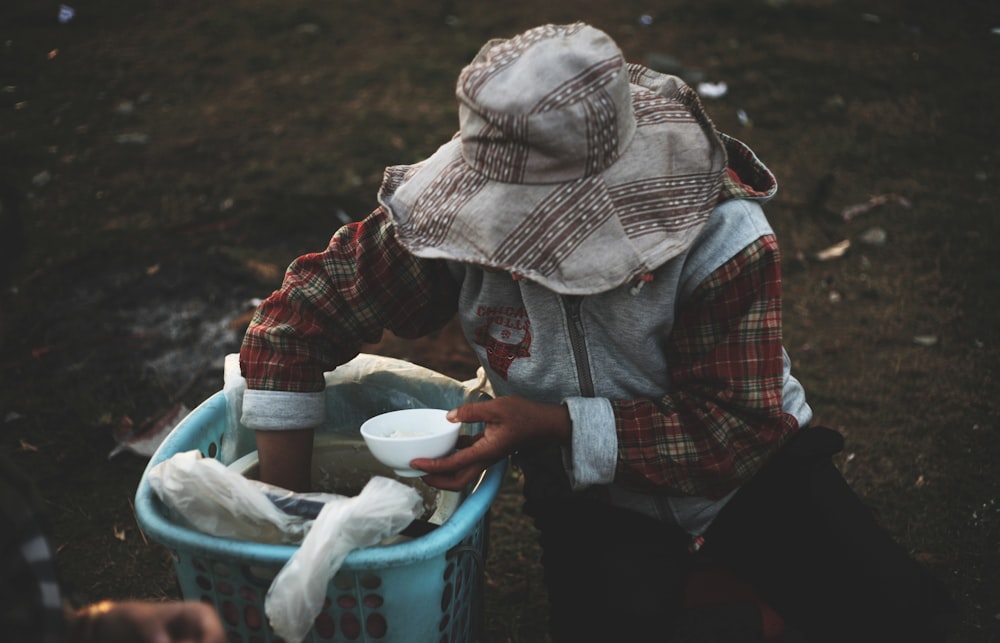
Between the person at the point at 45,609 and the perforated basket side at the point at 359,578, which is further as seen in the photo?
the perforated basket side at the point at 359,578

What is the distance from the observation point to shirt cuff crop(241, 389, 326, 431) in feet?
4.96

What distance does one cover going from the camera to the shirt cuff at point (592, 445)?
1.35 meters

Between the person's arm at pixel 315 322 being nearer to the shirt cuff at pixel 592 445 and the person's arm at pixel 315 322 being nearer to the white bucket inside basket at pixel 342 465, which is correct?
Result: the white bucket inside basket at pixel 342 465

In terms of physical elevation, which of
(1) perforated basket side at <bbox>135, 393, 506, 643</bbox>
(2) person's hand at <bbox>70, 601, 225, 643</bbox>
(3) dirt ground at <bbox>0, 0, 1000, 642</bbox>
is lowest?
(3) dirt ground at <bbox>0, 0, 1000, 642</bbox>

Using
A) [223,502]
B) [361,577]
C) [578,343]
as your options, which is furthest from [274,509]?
[578,343]

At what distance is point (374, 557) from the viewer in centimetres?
122

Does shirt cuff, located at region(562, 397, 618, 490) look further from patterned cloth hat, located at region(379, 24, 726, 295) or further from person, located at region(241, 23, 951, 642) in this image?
patterned cloth hat, located at region(379, 24, 726, 295)

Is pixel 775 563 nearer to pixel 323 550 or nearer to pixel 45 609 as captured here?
pixel 323 550

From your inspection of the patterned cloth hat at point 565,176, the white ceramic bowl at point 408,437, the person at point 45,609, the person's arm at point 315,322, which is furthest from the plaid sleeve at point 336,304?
the person at point 45,609

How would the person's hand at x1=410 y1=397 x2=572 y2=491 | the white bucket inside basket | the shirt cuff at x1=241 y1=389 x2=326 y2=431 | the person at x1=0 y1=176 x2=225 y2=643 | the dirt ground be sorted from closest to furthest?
the person at x1=0 y1=176 x2=225 y2=643
the person's hand at x1=410 y1=397 x2=572 y2=491
the shirt cuff at x1=241 y1=389 x2=326 y2=431
the white bucket inside basket
the dirt ground

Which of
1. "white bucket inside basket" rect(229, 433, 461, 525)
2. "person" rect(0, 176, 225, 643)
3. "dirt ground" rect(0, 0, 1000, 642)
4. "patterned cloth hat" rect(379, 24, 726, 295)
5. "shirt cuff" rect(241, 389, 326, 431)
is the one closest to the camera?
"person" rect(0, 176, 225, 643)

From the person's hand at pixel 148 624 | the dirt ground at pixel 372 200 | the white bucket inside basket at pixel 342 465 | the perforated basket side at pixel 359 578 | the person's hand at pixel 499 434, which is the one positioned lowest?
the dirt ground at pixel 372 200

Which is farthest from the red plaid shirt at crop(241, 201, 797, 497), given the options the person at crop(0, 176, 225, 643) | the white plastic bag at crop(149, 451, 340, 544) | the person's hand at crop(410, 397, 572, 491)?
the person at crop(0, 176, 225, 643)

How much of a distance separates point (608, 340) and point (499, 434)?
264 millimetres
